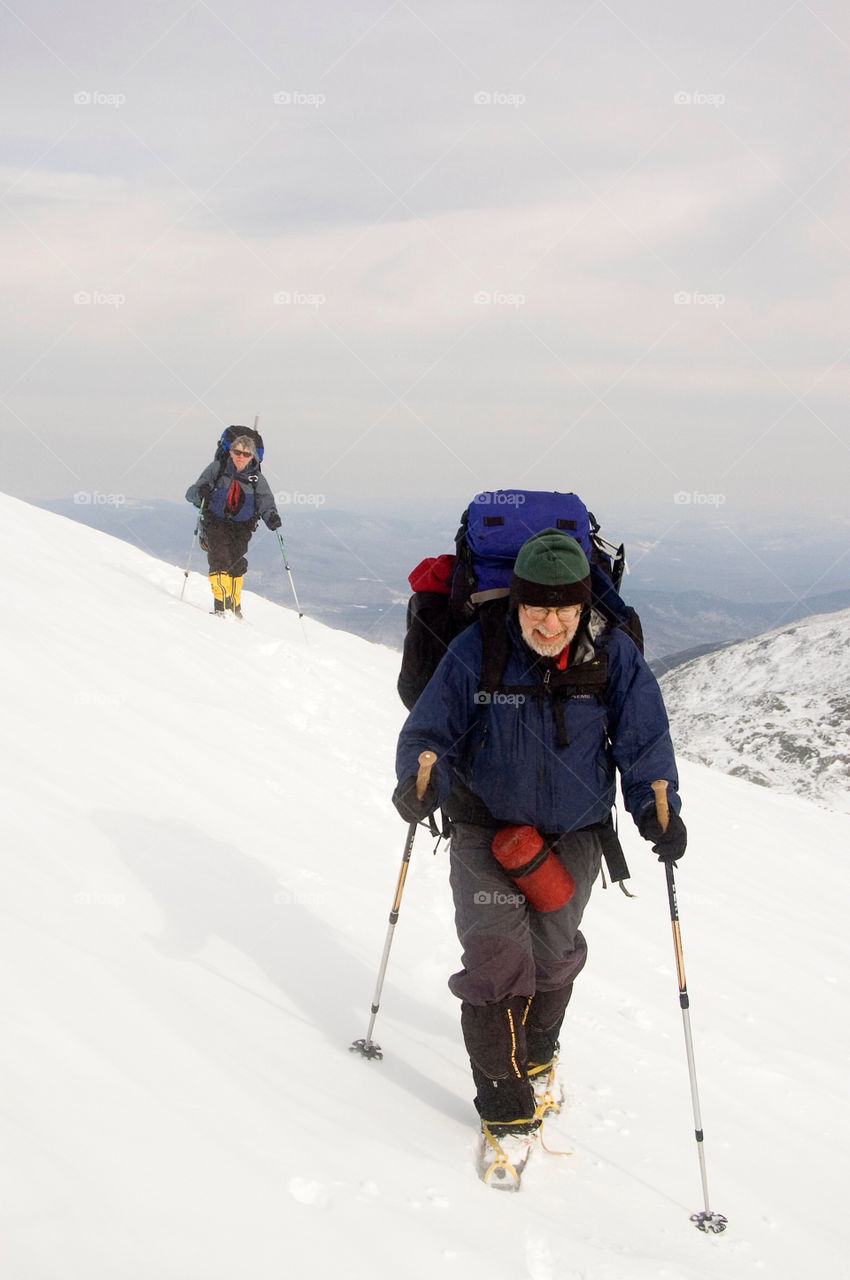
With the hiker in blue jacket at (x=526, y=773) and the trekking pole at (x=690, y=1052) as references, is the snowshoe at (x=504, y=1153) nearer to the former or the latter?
the hiker in blue jacket at (x=526, y=773)

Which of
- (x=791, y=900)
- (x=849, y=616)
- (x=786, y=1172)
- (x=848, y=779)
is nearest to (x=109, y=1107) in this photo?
(x=786, y=1172)

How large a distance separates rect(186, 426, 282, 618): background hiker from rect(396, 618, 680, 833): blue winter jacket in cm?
991

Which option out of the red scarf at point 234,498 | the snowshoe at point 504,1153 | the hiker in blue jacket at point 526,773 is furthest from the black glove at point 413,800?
the red scarf at point 234,498

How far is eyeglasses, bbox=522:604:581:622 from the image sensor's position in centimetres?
395

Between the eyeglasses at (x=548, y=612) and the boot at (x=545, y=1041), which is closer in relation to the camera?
the eyeglasses at (x=548, y=612)

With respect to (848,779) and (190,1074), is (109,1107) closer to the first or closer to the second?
(190,1074)

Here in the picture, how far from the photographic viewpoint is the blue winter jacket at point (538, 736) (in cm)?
407

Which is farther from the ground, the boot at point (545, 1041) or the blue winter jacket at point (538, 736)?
the blue winter jacket at point (538, 736)

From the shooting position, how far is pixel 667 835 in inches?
161

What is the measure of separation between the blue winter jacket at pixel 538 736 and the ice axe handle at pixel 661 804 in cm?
4

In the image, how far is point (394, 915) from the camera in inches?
183

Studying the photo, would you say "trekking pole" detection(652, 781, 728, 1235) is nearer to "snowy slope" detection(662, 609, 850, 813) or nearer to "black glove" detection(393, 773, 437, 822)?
"black glove" detection(393, 773, 437, 822)

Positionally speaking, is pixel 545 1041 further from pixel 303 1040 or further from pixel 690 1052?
pixel 303 1040

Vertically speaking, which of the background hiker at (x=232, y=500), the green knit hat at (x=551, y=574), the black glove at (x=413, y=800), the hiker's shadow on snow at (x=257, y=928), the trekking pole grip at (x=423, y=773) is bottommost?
the hiker's shadow on snow at (x=257, y=928)
